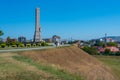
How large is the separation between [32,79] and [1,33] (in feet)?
129

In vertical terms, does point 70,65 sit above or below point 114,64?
above

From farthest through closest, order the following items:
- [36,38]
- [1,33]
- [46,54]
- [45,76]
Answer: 1. [36,38]
2. [1,33]
3. [46,54]
4. [45,76]

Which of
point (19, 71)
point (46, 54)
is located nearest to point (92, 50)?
point (46, 54)

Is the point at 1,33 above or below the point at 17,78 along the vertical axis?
above

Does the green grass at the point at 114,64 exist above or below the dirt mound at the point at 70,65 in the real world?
below

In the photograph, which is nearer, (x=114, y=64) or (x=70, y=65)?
(x=70, y=65)

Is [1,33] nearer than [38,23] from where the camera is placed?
Yes

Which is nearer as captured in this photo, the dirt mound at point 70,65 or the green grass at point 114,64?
the dirt mound at point 70,65

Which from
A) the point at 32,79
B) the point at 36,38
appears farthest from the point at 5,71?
the point at 36,38

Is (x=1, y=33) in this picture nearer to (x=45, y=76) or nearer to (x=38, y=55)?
(x=38, y=55)

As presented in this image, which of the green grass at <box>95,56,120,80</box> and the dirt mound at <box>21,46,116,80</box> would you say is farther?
the green grass at <box>95,56,120,80</box>

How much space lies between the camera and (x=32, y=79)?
46.2 feet

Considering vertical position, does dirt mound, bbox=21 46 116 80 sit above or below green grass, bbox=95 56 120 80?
above

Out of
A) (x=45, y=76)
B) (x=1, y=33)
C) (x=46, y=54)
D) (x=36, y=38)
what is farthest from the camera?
(x=36, y=38)
